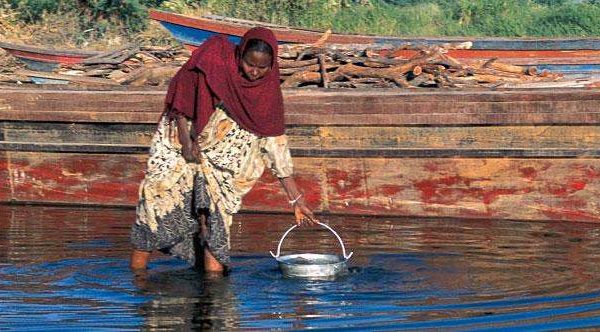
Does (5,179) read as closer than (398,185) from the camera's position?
No

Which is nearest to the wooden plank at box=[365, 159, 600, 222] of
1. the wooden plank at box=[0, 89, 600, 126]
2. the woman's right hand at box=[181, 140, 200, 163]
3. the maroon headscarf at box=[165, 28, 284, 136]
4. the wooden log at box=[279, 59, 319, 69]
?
the wooden plank at box=[0, 89, 600, 126]

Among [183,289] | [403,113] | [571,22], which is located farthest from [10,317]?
[571,22]

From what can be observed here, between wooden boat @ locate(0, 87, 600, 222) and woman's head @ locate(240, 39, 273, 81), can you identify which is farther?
wooden boat @ locate(0, 87, 600, 222)

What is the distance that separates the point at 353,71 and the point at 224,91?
4.24m

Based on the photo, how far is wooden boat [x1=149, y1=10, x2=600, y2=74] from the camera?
1544 centimetres

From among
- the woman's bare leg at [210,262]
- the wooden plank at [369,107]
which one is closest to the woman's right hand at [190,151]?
the woman's bare leg at [210,262]

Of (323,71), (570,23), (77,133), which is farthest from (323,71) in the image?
(570,23)

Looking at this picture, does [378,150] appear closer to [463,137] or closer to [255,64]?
[463,137]

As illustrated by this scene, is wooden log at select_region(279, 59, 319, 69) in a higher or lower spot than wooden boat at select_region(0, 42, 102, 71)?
higher

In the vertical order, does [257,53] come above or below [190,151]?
above

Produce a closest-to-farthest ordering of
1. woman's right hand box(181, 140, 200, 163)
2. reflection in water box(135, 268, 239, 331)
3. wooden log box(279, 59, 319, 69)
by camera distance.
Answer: reflection in water box(135, 268, 239, 331)
woman's right hand box(181, 140, 200, 163)
wooden log box(279, 59, 319, 69)

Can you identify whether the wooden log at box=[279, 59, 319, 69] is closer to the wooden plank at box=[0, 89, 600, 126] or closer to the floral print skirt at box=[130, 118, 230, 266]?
the wooden plank at box=[0, 89, 600, 126]

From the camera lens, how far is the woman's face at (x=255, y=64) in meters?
6.88

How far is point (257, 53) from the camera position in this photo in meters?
6.86
